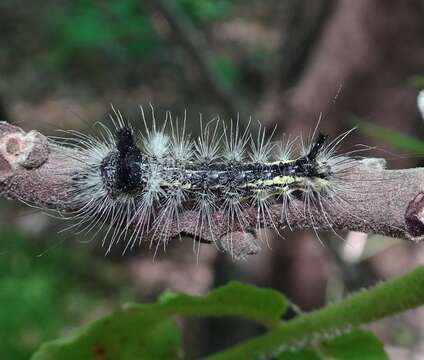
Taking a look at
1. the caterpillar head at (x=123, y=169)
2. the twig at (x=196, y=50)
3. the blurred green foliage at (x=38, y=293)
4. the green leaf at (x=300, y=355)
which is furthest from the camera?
the blurred green foliage at (x=38, y=293)

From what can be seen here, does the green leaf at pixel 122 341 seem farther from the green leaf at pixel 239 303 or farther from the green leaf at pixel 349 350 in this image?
the green leaf at pixel 349 350

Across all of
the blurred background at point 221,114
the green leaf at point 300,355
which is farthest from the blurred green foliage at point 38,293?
the green leaf at point 300,355

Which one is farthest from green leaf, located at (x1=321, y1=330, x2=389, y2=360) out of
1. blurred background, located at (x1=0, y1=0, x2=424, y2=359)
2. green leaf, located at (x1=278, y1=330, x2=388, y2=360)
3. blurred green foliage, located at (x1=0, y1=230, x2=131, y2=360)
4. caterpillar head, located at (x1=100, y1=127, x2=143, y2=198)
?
blurred green foliage, located at (x1=0, y1=230, x2=131, y2=360)

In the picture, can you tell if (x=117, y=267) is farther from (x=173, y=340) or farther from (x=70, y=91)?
(x=173, y=340)

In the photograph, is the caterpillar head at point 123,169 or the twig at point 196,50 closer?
the caterpillar head at point 123,169

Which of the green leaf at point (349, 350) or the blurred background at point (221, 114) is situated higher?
the blurred background at point (221, 114)

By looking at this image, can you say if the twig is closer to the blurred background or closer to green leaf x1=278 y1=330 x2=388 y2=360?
the blurred background
